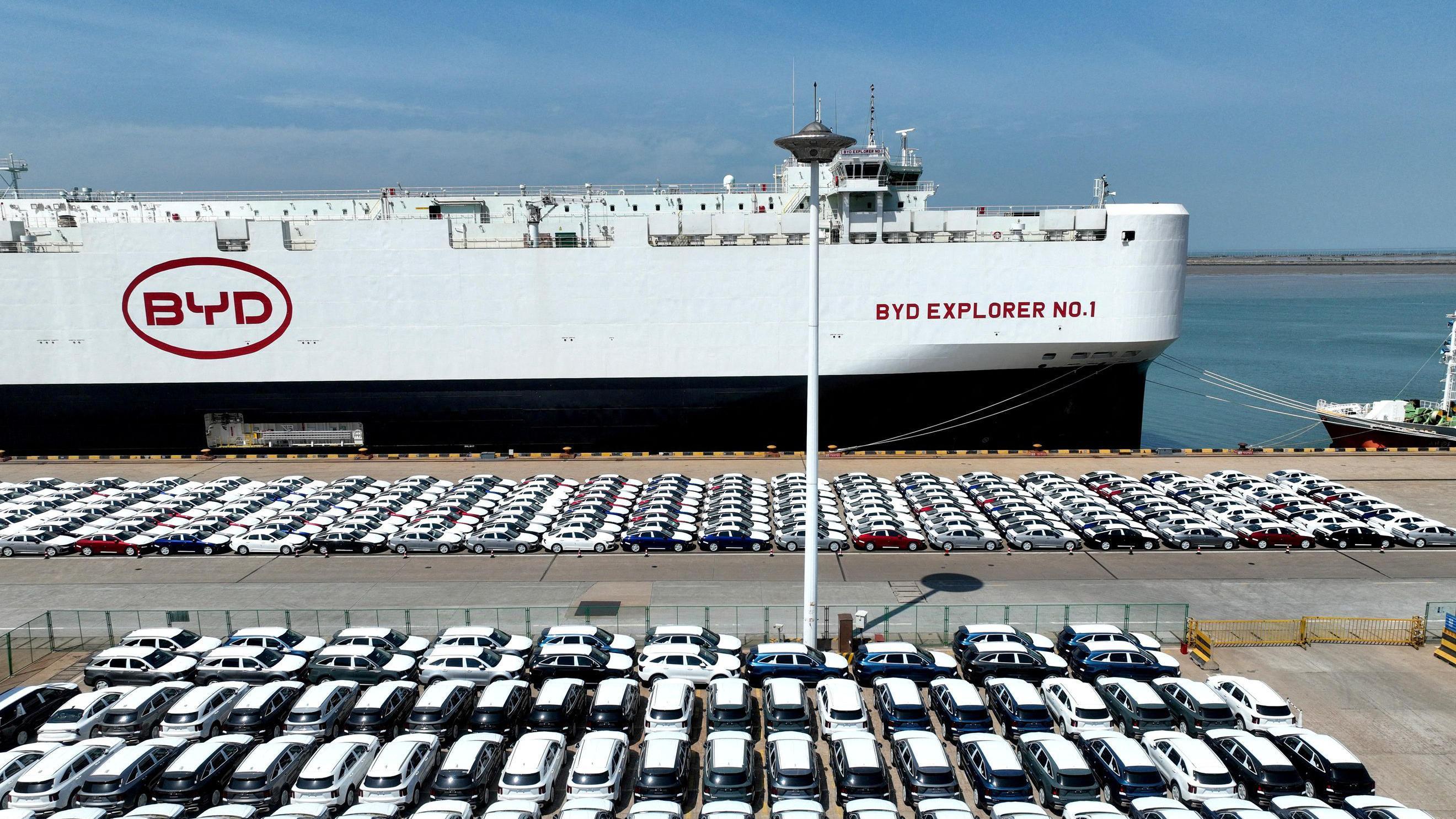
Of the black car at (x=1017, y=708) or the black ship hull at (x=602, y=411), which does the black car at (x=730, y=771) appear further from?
the black ship hull at (x=602, y=411)

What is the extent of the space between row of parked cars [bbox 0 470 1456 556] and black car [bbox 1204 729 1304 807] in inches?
407

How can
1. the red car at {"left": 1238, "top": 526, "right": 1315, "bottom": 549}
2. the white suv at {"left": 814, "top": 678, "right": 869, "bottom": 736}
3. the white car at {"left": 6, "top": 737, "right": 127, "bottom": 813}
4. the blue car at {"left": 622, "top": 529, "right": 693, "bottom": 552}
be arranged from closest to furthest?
the white car at {"left": 6, "top": 737, "right": 127, "bottom": 813}, the white suv at {"left": 814, "top": 678, "right": 869, "bottom": 736}, the blue car at {"left": 622, "top": 529, "right": 693, "bottom": 552}, the red car at {"left": 1238, "top": 526, "right": 1315, "bottom": 549}

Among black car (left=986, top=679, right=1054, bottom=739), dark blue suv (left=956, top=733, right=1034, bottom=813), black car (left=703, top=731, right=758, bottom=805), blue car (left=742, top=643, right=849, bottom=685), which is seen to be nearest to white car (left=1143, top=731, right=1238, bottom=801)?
black car (left=986, top=679, right=1054, bottom=739)

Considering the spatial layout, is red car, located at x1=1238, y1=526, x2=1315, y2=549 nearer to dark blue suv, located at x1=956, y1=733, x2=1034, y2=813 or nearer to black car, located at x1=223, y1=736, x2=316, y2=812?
dark blue suv, located at x1=956, y1=733, x2=1034, y2=813

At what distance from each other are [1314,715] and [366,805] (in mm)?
15312

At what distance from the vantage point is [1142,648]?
16.0 meters

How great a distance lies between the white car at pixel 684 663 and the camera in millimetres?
15305

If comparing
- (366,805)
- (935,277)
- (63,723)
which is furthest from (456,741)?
(935,277)

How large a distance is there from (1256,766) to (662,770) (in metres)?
8.40

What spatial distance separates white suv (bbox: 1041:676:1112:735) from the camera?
518 inches

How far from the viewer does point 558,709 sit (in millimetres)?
13391

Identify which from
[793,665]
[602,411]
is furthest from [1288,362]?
[793,665]

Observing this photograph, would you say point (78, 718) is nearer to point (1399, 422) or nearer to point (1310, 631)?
point (1310, 631)

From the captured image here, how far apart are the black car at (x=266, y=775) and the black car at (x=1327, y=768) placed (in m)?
14.3
